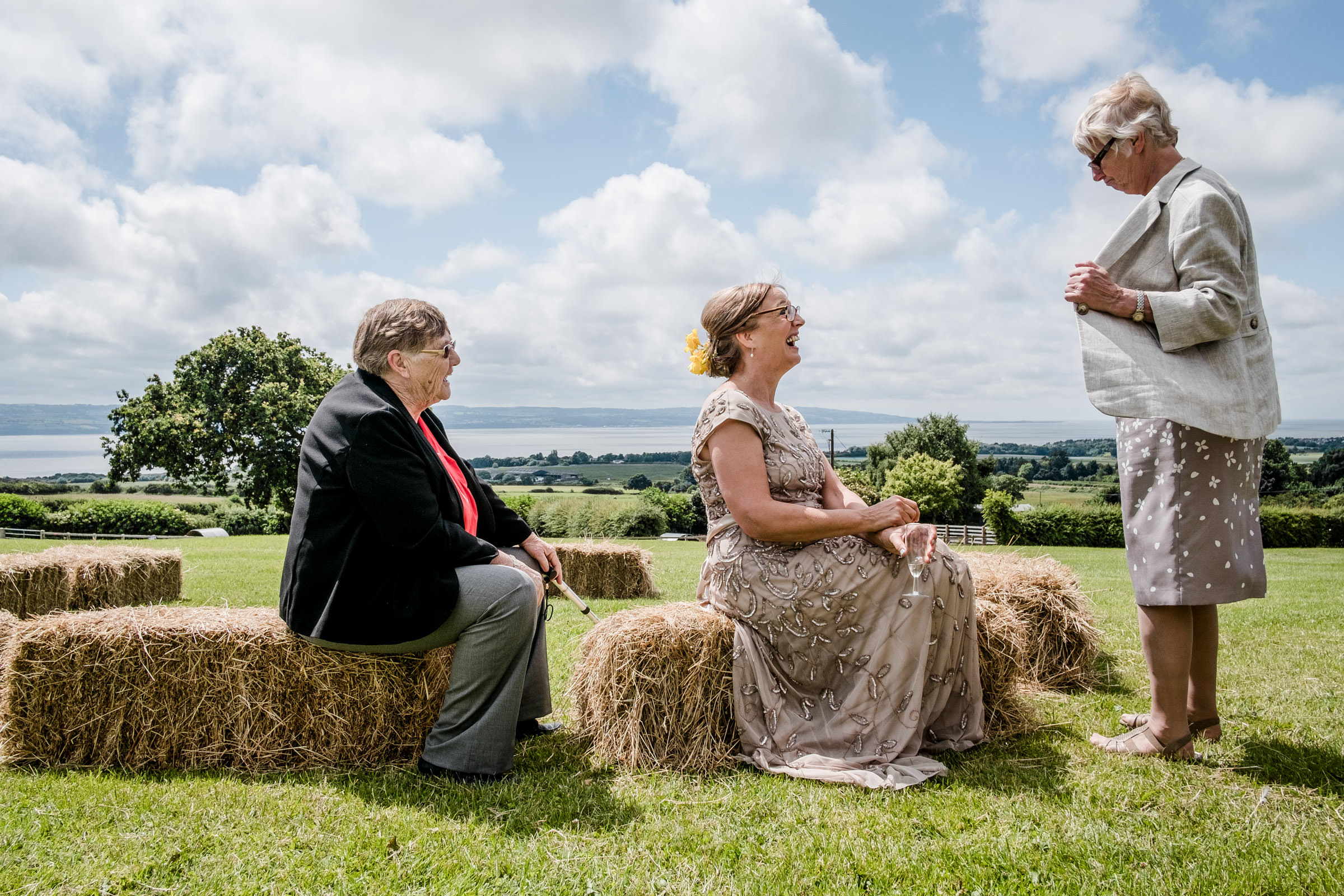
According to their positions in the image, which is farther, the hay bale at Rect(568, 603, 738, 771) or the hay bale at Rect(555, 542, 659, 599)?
the hay bale at Rect(555, 542, 659, 599)

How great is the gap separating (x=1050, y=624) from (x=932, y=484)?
54333 mm

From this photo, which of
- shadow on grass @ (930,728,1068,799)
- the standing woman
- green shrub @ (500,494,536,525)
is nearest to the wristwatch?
the standing woman

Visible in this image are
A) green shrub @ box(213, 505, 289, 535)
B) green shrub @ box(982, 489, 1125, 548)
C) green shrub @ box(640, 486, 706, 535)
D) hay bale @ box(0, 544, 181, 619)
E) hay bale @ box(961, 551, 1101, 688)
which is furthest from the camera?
green shrub @ box(213, 505, 289, 535)

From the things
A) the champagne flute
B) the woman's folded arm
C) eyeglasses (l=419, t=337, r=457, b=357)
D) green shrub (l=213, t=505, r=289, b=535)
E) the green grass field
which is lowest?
green shrub (l=213, t=505, r=289, b=535)

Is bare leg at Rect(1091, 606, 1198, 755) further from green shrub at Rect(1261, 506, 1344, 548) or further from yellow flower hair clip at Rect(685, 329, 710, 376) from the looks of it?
green shrub at Rect(1261, 506, 1344, 548)

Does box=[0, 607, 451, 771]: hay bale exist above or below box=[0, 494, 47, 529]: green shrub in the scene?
above

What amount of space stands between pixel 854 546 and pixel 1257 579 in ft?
5.01

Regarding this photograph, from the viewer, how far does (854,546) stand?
3293mm

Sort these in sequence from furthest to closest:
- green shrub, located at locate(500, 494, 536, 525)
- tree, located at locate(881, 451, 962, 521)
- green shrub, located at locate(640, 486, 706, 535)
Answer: tree, located at locate(881, 451, 962, 521) < green shrub, located at locate(640, 486, 706, 535) < green shrub, located at locate(500, 494, 536, 525)

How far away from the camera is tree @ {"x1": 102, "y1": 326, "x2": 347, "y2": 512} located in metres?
20.7

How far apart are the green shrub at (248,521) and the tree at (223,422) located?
2897 centimetres

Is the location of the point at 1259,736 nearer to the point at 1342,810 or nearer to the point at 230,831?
the point at 1342,810

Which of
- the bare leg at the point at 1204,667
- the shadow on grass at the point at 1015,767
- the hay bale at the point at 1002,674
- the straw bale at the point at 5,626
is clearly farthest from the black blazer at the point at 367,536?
the bare leg at the point at 1204,667

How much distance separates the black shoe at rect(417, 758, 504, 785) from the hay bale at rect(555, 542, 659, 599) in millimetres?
8489
